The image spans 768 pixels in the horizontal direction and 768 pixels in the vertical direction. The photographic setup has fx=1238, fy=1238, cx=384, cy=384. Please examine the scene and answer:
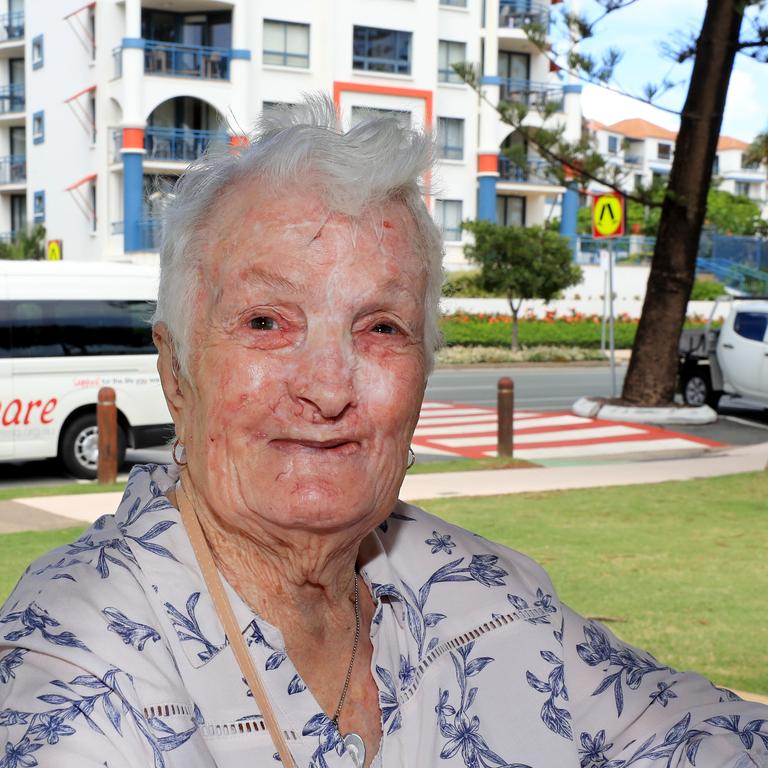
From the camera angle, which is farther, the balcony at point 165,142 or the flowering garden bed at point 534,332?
the balcony at point 165,142

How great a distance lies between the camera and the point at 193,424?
2.19m

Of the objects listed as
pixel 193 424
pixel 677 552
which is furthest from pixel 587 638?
pixel 677 552

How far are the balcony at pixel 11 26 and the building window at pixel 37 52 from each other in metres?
4.48

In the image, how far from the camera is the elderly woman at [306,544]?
1932 mm

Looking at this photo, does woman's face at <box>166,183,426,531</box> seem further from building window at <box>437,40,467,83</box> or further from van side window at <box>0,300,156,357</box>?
building window at <box>437,40,467,83</box>

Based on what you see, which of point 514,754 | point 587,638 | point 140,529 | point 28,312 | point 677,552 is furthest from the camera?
point 28,312

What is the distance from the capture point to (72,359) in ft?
39.9

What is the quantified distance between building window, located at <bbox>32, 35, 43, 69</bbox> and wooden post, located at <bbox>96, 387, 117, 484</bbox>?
43813mm

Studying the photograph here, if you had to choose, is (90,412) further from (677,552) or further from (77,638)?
(77,638)

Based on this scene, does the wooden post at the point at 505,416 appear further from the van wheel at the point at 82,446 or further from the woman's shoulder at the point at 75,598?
the woman's shoulder at the point at 75,598

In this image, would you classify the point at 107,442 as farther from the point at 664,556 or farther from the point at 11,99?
the point at 11,99

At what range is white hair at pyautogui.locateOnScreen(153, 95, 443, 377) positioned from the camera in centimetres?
213

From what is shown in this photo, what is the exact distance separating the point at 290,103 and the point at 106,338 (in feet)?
34.0

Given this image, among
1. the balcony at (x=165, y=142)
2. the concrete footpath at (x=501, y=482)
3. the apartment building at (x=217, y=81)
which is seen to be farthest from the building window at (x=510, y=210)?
the concrete footpath at (x=501, y=482)
